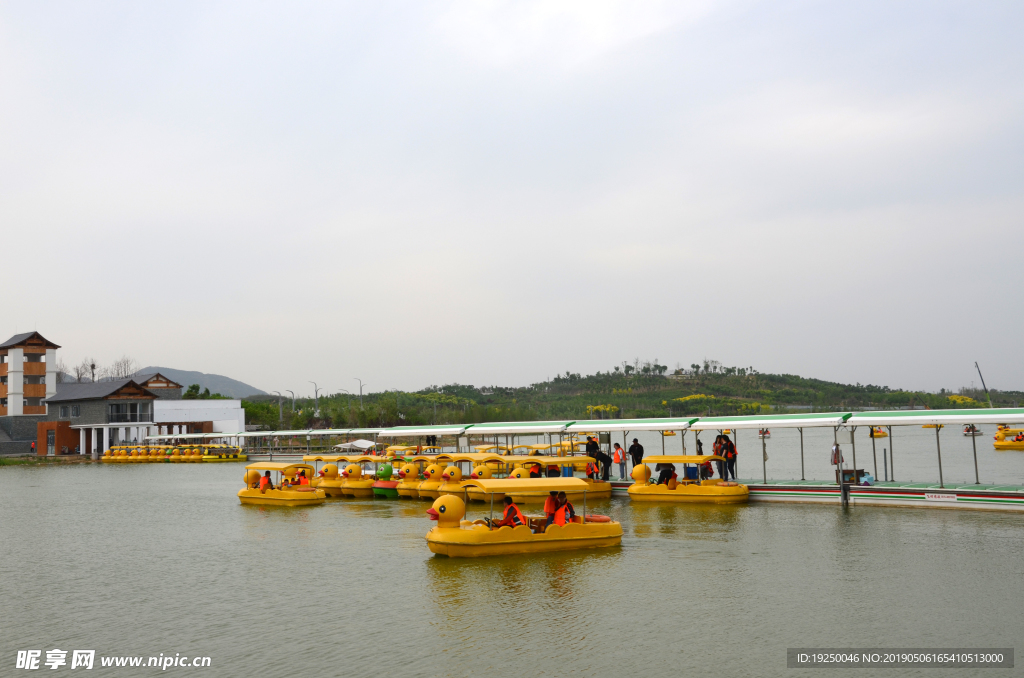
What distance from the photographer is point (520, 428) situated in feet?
152

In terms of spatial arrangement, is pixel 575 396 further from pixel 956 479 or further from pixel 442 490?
pixel 442 490

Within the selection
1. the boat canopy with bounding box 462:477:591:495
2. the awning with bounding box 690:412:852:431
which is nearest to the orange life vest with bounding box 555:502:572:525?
the boat canopy with bounding box 462:477:591:495

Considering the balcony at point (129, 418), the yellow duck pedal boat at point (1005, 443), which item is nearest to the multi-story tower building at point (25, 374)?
the balcony at point (129, 418)

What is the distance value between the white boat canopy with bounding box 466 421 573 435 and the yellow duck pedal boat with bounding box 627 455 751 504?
7640mm

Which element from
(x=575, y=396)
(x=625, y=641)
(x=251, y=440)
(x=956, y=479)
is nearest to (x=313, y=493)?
(x=625, y=641)

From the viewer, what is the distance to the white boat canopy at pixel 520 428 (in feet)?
141

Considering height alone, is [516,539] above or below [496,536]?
below

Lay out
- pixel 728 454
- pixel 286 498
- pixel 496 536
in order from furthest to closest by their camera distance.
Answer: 1. pixel 286 498
2. pixel 728 454
3. pixel 496 536

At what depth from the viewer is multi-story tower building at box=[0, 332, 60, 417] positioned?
93625 mm

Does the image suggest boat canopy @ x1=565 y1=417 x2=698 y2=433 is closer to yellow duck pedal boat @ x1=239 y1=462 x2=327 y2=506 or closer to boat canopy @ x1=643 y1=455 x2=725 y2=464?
boat canopy @ x1=643 y1=455 x2=725 y2=464

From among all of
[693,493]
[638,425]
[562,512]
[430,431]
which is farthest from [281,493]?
[693,493]

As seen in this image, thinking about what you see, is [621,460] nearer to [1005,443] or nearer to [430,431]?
[430,431]

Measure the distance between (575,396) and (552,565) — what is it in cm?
15032

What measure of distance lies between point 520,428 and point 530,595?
28.4 metres
